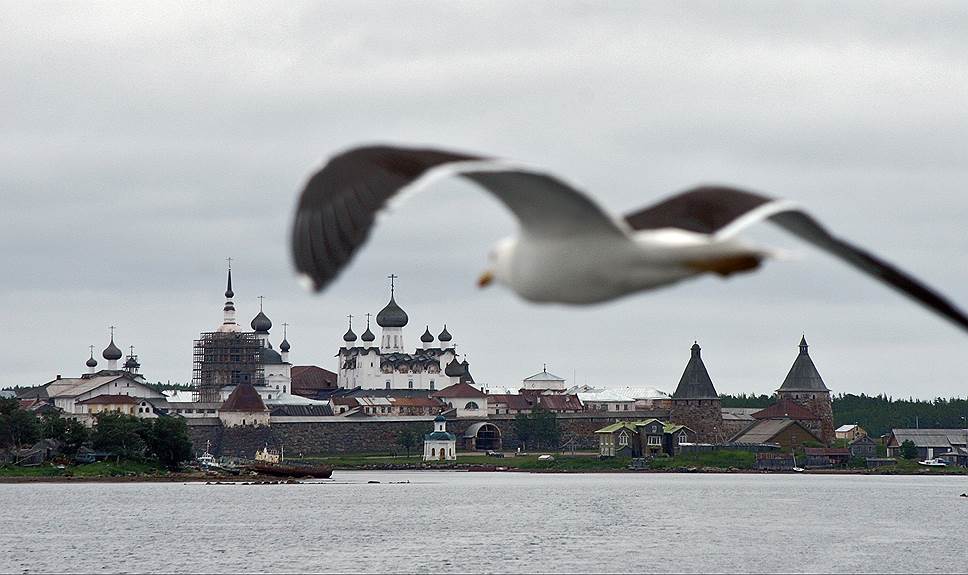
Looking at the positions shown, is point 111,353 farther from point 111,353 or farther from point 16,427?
point 16,427

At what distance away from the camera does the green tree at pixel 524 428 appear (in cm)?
13100

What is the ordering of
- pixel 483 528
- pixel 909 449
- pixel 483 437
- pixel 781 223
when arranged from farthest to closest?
pixel 483 437
pixel 909 449
pixel 483 528
pixel 781 223

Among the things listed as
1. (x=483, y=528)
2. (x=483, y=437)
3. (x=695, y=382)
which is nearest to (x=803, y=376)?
(x=695, y=382)

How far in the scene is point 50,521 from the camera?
63.3 metres

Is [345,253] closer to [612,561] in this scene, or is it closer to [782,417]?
[612,561]

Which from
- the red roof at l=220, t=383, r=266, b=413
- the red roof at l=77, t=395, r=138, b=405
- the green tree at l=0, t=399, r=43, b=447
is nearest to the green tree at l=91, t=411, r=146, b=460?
the green tree at l=0, t=399, r=43, b=447

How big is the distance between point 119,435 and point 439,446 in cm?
3489

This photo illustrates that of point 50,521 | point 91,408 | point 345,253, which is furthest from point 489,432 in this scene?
point 345,253

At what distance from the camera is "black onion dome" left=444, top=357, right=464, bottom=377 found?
152750 millimetres

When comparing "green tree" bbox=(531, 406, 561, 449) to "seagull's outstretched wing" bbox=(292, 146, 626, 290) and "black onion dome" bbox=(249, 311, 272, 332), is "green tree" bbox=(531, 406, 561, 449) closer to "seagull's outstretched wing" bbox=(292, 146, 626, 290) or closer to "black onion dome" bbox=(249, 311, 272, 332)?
"black onion dome" bbox=(249, 311, 272, 332)

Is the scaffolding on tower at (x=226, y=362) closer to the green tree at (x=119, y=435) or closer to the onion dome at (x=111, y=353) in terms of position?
the onion dome at (x=111, y=353)

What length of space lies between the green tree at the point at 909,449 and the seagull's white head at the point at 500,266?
116952 mm

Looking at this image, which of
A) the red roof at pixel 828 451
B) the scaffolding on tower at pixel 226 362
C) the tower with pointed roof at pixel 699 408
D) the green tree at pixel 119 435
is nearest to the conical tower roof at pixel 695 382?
the tower with pointed roof at pixel 699 408

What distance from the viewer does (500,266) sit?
244 inches
